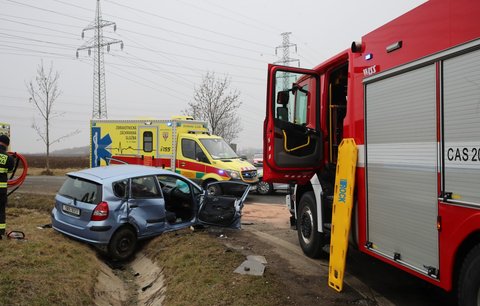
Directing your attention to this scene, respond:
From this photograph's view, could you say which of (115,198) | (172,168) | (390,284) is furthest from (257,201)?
(390,284)

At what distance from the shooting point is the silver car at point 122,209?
7090mm

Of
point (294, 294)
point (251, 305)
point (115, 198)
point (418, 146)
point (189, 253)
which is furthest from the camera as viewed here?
point (115, 198)

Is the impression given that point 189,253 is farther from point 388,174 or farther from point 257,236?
point 388,174

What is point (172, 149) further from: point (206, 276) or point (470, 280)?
point (470, 280)

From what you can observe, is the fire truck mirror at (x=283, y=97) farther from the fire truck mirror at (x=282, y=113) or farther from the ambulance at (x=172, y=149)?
the ambulance at (x=172, y=149)

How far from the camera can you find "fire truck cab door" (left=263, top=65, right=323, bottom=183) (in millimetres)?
6773

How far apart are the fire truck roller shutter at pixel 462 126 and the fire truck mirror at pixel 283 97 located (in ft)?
10.5

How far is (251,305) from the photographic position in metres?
4.58

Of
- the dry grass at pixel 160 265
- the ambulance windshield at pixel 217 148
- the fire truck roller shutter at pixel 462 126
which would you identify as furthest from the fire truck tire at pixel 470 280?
the ambulance windshield at pixel 217 148

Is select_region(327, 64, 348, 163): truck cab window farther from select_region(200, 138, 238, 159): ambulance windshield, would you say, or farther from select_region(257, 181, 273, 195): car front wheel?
select_region(257, 181, 273, 195): car front wheel

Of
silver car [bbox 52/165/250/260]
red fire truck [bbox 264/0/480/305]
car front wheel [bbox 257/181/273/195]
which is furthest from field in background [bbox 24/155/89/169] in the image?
red fire truck [bbox 264/0/480/305]

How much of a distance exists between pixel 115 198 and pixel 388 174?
180 inches

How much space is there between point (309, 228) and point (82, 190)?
12.8 feet

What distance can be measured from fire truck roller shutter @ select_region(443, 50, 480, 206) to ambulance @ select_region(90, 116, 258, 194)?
405 inches
